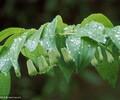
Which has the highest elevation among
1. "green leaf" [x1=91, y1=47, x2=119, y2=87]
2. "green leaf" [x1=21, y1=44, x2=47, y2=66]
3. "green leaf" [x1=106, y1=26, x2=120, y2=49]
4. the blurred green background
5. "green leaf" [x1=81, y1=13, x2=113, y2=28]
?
the blurred green background

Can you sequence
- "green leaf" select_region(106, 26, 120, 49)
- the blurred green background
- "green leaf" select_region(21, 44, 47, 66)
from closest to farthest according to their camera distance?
1. "green leaf" select_region(106, 26, 120, 49)
2. "green leaf" select_region(21, 44, 47, 66)
3. the blurred green background

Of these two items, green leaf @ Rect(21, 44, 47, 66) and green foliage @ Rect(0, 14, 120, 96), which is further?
green leaf @ Rect(21, 44, 47, 66)

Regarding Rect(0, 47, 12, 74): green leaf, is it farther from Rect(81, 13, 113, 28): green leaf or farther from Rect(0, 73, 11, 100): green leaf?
Rect(81, 13, 113, 28): green leaf

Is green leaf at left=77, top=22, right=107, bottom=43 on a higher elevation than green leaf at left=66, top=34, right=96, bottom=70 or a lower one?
higher

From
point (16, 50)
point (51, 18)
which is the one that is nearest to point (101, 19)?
point (16, 50)

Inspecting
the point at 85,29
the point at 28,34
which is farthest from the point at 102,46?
the point at 28,34

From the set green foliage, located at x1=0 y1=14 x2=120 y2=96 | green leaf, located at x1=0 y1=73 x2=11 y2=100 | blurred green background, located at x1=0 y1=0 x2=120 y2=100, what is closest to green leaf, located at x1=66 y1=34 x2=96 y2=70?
green foliage, located at x1=0 y1=14 x2=120 y2=96

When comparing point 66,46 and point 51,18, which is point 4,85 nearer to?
point 66,46
